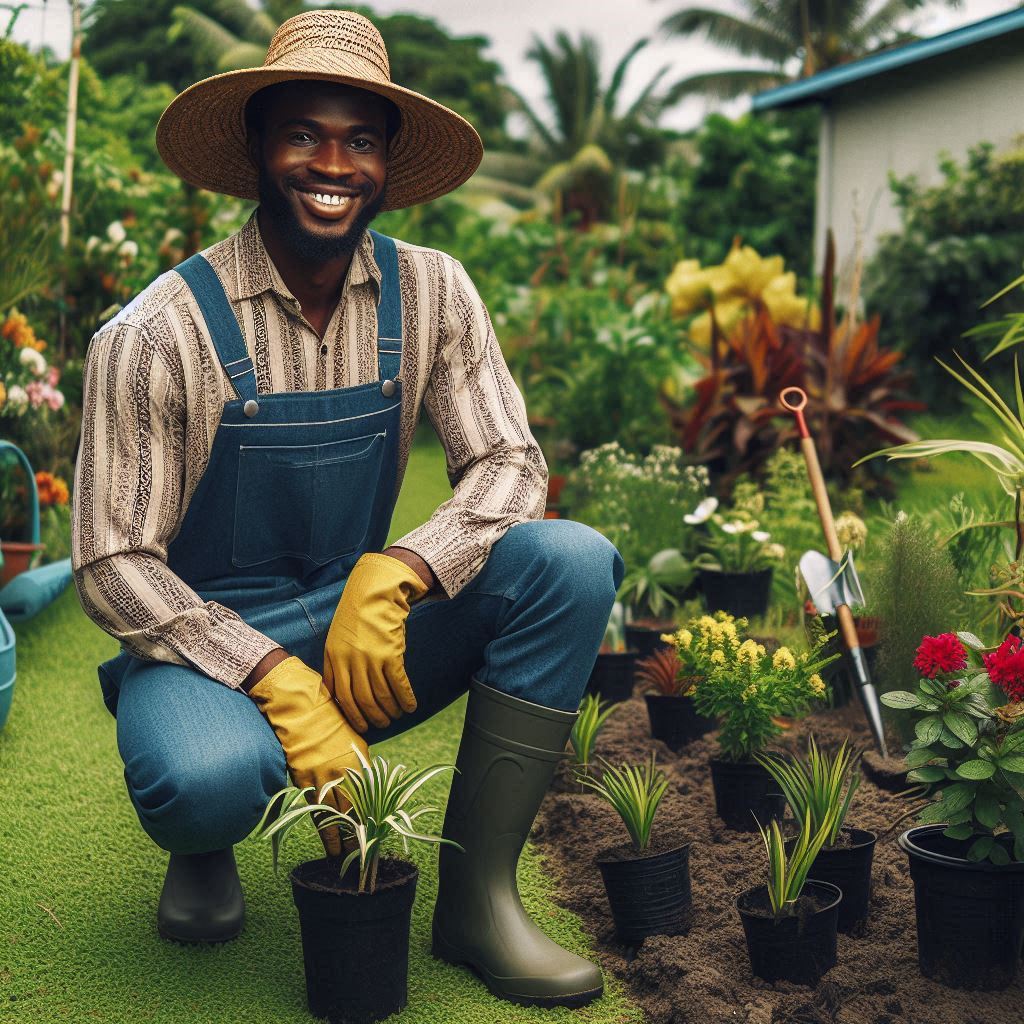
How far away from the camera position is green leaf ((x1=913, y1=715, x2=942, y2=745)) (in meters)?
2.14

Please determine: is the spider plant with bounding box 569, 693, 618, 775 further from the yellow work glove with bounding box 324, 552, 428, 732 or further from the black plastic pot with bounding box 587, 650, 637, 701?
the yellow work glove with bounding box 324, 552, 428, 732

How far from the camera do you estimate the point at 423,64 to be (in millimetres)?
33062

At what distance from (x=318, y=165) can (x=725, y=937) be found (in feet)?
5.11

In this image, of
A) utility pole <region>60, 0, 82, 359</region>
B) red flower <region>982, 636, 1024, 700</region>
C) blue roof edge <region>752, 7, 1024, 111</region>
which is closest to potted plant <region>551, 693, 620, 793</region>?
red flower <region>982, 636, 1024, 700</region>

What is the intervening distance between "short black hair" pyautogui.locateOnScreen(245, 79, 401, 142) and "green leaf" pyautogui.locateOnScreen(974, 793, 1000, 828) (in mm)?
1610

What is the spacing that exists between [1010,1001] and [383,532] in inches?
56.0

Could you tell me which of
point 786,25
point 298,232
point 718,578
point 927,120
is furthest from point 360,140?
point 786,25

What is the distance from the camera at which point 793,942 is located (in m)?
2.15

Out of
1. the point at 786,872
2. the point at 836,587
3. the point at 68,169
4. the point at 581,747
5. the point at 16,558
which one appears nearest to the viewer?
the point at 786,872

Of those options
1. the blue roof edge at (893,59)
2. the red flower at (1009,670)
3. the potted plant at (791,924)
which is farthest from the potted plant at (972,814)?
the blue roof edge at (893,59)

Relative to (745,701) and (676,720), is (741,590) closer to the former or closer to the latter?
(676,720)

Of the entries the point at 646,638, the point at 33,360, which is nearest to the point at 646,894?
the point at 646,638

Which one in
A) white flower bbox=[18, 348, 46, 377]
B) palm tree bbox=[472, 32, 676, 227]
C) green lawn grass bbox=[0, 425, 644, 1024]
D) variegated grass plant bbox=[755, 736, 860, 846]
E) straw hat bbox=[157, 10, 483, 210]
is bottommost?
green lawn grass bbox=[0, 425, 644, 1024]

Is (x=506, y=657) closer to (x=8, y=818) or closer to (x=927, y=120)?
(x=8, y=818)
